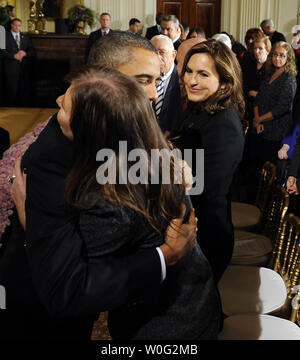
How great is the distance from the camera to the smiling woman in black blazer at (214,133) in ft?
6.26

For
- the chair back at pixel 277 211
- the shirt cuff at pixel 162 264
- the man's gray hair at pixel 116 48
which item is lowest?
the chair back at pixel 277 211

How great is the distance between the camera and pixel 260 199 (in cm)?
329

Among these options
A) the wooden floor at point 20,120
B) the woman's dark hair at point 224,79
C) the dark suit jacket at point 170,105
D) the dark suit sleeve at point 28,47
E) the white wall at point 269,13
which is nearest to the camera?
the woman's dark hair at point 224,79

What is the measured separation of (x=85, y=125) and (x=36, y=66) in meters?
8.17

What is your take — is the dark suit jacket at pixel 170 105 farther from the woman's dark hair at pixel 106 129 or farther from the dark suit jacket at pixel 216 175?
the woman's dark hair at pixel 106 129

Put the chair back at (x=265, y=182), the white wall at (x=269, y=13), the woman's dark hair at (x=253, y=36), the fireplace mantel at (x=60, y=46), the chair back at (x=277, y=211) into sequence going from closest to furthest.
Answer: the chair back at (x=277, y=211)
the chair back at (x=265, y=182)
the woman's dark hair at (x=253, y=36)
the fireplace mantel at (x=60, y=46)
the white wall at (x=269, y=13)

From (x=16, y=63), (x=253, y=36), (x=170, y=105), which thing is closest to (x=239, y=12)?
(x=16, y=63)

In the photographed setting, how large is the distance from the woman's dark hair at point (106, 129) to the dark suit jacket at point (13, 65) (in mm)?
7741

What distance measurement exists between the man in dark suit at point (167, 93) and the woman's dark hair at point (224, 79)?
2.26ft

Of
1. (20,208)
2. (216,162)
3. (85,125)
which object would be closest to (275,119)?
(216,162)

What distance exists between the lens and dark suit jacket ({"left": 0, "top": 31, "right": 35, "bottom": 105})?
27.2 feet

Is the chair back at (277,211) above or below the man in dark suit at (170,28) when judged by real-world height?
below

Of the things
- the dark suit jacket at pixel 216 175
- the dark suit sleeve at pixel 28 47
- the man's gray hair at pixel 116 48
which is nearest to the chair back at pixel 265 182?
the dark suit jacket at pixel 216 175

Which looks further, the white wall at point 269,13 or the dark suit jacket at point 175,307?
the white wall at point 269,13
